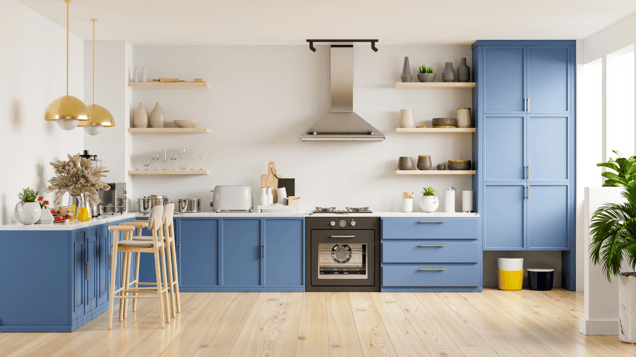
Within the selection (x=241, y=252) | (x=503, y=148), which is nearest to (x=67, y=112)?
(x=241, y=252)

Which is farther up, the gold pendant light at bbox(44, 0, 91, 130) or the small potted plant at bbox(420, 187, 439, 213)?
the gold pendant light at bbox(44, 0, 91, 130)

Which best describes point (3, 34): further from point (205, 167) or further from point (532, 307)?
point (532, 307)

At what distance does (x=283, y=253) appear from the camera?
5.39 metres

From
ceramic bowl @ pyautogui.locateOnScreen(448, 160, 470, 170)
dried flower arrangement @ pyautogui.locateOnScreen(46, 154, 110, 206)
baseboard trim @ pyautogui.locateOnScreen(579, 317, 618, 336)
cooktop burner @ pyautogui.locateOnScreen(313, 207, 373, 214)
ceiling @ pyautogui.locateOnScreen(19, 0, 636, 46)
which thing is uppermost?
ceiling @ pyautogui.locateOnScreen(19, 0, 636, 46)

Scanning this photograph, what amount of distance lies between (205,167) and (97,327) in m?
2.26

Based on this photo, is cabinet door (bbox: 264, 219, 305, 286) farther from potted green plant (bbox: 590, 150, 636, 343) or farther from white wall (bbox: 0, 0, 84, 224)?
potted green plant (bbox: 590, 150, 636, 343)

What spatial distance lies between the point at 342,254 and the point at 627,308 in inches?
103

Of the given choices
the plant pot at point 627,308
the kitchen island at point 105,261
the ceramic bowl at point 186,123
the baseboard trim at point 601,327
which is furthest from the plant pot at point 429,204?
the ceramic bowl at point 186,123

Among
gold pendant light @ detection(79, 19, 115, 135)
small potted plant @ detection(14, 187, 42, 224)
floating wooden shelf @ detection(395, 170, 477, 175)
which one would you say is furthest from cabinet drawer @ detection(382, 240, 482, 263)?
small potted plant @ detection(14, 187, 42, 224)

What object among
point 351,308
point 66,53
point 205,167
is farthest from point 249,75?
point 351,308

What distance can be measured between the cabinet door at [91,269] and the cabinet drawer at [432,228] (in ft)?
8.99

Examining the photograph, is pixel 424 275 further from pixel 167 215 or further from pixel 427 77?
pixel 167 215

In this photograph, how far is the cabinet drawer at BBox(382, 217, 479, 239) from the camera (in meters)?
5.39

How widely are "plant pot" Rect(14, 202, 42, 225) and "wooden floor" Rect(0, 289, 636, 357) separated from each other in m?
0.83
